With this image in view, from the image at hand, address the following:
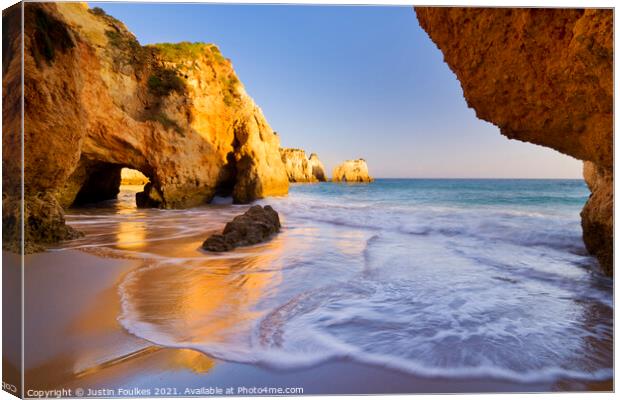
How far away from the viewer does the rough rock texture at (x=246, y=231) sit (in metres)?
4.16

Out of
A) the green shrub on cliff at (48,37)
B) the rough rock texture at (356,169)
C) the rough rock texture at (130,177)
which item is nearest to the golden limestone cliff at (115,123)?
the green shrub on cliff at (48,37)

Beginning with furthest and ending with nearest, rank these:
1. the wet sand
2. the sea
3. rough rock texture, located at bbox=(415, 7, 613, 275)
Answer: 1. rough rock texture, located at bbox=(415, 7, 613, 275)
2. the sea
3. the wet sand

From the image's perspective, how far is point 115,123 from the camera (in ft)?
28.2

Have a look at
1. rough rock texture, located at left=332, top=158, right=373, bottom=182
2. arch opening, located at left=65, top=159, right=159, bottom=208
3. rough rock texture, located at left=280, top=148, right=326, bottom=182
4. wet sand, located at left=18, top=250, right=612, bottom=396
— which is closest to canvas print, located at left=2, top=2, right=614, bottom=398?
wet sand, located at left=18, top=250, right=612, bottom=396

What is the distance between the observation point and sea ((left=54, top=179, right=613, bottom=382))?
5.96 feet

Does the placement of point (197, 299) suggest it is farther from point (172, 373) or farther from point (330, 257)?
point (330, 257)

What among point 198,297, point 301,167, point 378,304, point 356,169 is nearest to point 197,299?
point 198,297

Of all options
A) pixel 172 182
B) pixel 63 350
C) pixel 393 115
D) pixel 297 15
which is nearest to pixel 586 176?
pixel 393 115

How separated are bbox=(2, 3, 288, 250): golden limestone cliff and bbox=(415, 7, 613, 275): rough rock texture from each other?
3314 millimetres

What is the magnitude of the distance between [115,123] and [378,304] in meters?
8.71

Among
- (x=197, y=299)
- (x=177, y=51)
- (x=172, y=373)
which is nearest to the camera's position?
(x=172, y=373)

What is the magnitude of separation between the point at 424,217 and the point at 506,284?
15.7 ft

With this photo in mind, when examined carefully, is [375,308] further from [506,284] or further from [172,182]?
[172,182]

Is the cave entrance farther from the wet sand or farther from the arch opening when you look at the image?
the wet sand
